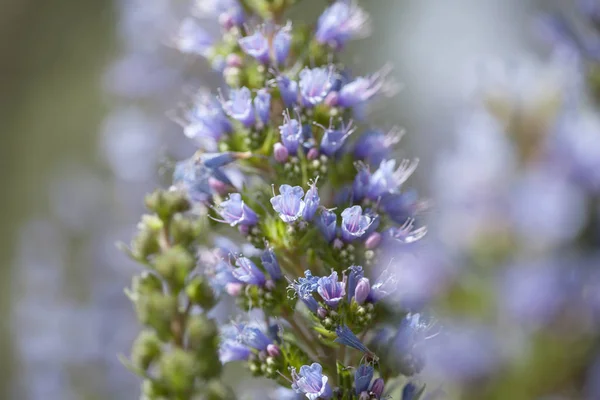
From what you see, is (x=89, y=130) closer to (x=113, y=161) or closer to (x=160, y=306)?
(x=113, y=161)

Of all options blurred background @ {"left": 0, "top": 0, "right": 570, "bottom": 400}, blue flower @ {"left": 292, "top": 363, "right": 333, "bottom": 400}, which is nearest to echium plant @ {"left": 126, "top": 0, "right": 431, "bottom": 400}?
blue flower @ {"left": 292, "top": 363, "right": 333, "bottom": 400}

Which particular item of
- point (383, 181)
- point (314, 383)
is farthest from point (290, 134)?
point (314, 383)

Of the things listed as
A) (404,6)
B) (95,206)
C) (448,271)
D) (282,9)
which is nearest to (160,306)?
(282,9)

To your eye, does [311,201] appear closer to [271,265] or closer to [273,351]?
[271,265]

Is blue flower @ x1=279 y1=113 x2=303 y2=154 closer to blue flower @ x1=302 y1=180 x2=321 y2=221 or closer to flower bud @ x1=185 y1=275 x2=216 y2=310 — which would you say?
blue flower @ x1=302 y1=180 x2=321 y2=221

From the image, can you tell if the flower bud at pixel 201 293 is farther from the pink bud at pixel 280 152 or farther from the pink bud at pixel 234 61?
the pink bud at pixel 234 61

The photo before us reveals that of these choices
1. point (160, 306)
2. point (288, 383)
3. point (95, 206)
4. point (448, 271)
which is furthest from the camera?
point (95, 206)
